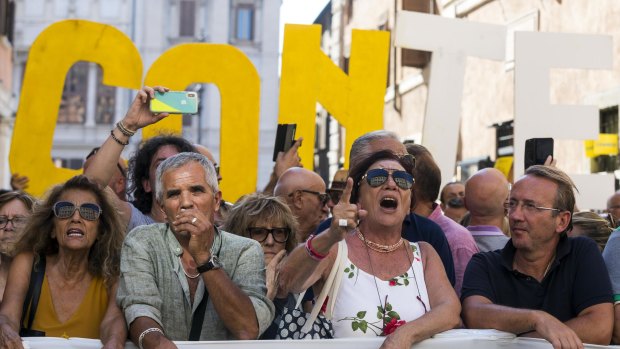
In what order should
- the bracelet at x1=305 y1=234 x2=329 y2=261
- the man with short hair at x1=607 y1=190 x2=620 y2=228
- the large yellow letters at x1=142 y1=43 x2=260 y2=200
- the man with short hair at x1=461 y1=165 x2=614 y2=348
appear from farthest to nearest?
the large yellow letters at x1=142 y1=43 x2=260 y2=200
the man with short hair at x1=607 y1=190 x2=620 y2=228
the man with short hair at x1=461 y1=165 x2=614 y2=348
the bracelet at x1=305 y1=234 x2=329 y2=261

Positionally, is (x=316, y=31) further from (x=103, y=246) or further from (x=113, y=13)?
(x=113, y=13)

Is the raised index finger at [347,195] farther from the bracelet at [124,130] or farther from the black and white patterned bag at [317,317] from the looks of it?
the bracelet at [124,130]

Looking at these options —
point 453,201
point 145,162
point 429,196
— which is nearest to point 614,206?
point 453,201

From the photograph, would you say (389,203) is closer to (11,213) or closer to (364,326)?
(364,326)

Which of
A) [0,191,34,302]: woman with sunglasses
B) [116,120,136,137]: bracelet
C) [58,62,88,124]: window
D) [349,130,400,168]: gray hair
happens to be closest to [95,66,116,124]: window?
[58,62,88,124]: window

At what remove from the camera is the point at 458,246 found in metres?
5.59

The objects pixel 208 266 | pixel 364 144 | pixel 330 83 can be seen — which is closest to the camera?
pixel 208 266

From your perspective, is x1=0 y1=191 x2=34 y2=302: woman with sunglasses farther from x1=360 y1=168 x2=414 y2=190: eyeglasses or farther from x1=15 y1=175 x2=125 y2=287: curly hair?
x1=360 y1=168 x2=414 y2=190: eyeglasses

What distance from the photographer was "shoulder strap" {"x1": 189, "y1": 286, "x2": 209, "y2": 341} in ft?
14.2

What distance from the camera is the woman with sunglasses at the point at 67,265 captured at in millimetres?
4691

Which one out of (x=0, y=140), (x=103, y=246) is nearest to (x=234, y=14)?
(x=0, y=140)

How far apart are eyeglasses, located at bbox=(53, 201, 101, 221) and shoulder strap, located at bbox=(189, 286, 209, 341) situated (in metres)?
0.85

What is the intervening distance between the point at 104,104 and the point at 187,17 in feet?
18.5

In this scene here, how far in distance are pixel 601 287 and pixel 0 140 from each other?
26739 mm
